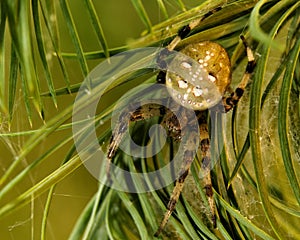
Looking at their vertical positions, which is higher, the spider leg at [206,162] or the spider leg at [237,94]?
the spider leg at [237,94]

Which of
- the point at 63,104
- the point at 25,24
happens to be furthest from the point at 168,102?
the point at 63,104

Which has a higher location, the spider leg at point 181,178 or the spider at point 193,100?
the spider at point 193,100

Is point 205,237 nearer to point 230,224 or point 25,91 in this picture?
point 230,224
